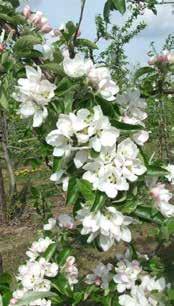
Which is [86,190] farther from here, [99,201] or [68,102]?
[68,102]

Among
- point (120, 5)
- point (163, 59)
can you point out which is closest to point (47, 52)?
point (120, 5)

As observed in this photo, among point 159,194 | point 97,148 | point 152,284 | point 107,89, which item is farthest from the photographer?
point 152,284

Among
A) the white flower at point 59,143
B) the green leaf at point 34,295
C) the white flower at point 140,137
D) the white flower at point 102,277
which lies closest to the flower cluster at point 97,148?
the white flower at point 59,143

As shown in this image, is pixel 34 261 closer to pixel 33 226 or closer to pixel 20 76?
pixel 20 76

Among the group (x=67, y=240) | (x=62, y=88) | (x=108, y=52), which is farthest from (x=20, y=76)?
(x=108, y=52)

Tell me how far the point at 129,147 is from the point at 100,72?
0.22 meters

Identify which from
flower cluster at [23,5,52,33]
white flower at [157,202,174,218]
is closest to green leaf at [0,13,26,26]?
flower cluster at [23,5,52,33]

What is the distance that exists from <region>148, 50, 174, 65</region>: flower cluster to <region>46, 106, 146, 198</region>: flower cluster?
1.78 ft

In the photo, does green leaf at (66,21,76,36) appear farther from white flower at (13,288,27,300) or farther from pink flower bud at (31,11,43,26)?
white flower at (13,288,27,300)

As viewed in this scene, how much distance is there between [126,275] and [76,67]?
871 millimetres

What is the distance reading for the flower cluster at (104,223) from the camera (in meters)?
1.49

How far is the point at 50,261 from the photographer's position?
7.06 feet

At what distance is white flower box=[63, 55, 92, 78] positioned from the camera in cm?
152

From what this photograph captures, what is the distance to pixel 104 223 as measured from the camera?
1.49 m
